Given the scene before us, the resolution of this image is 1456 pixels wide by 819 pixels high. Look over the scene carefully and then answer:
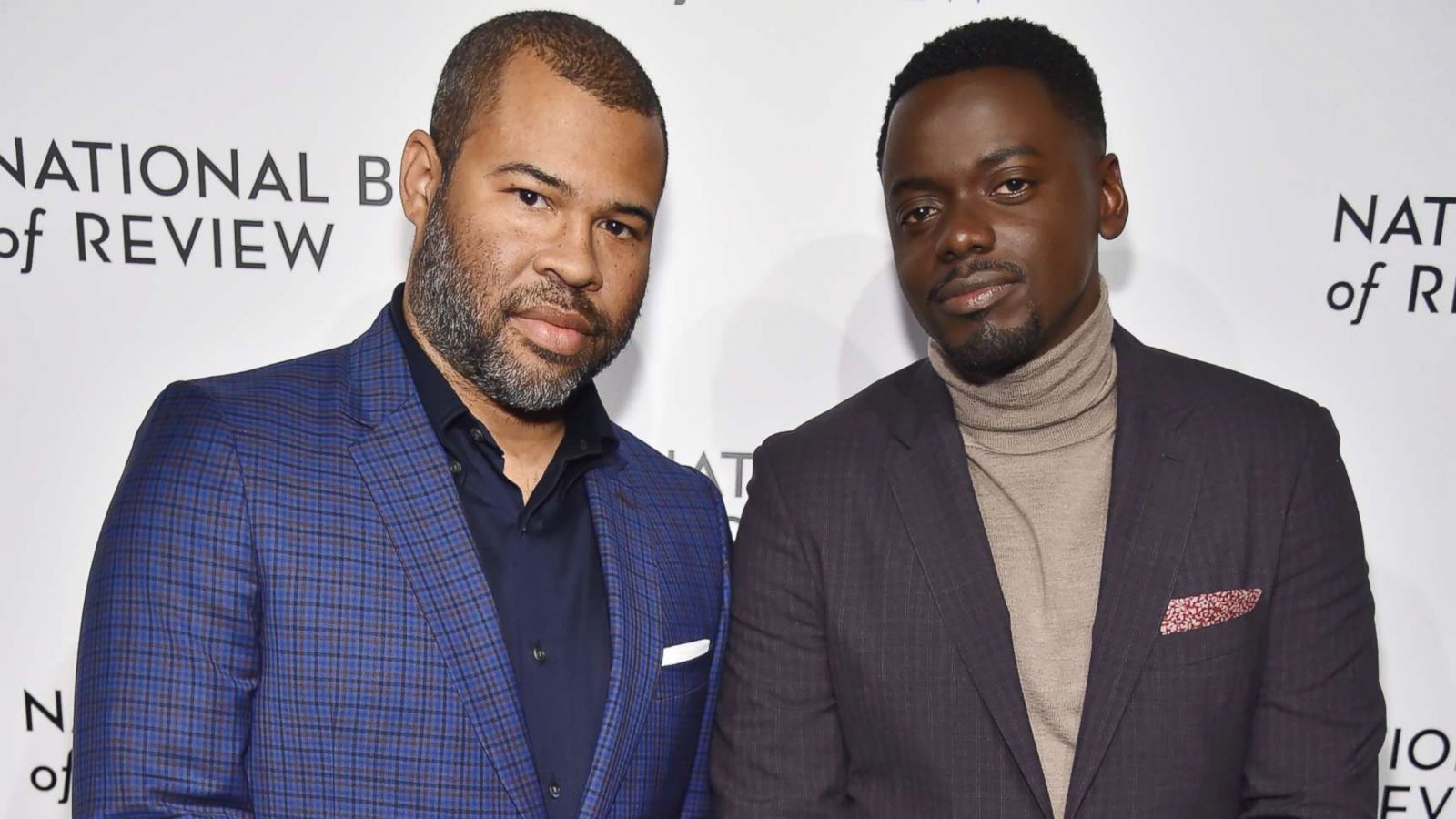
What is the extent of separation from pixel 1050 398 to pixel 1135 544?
24cm

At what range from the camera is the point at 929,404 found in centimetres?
155

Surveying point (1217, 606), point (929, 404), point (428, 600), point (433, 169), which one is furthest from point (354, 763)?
point (1217, 606)

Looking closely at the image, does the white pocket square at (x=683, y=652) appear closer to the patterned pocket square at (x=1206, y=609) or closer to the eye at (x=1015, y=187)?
the patterned pocket square at (x=1206, y=609)

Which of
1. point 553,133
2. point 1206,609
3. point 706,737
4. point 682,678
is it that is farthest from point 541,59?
point 1206,609

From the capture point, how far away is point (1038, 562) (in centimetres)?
142

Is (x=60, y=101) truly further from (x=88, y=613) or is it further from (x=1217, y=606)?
(x=1217, y=606)

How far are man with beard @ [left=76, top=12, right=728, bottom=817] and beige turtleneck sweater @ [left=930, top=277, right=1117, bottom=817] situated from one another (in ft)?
1.57

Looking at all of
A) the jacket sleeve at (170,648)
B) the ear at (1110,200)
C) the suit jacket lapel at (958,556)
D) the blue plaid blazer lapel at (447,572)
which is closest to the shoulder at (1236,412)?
the ear at (1110,200)

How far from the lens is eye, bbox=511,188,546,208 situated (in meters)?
1.27

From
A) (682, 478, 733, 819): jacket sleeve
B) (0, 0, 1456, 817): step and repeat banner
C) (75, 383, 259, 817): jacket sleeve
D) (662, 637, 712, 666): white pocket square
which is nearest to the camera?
(75, 383, 259, 817): jacket sleeve

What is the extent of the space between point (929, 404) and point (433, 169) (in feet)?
2.66

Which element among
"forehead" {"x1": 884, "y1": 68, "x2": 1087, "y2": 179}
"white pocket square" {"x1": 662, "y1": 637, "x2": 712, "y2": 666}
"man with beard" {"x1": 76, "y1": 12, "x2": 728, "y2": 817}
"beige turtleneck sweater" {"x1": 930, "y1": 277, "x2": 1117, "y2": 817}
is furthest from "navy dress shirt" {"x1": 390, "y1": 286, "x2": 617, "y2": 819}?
"forehead" {"x1": 884, "y1": 68, "x2": 1087, "y2": 179}

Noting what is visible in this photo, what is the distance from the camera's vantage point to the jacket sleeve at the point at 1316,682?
133cm

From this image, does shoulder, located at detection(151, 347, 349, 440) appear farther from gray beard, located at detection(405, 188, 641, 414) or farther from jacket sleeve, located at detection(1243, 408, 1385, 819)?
jacket sleeve, located at detection(1243, 408, 1385, 819)
